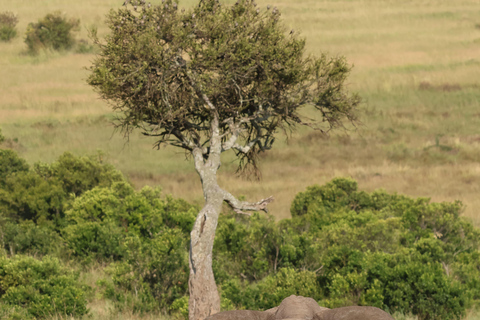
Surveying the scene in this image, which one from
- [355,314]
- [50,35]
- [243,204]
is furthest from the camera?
[50,35]

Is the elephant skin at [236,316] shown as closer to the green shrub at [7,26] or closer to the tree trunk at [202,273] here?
the tree trunk at [202,273]

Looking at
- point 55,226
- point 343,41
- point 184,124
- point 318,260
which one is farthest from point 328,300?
point 343,41

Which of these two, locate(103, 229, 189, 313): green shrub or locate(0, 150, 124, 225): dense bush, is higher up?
locate(103, 229, 189, 313): green shrub

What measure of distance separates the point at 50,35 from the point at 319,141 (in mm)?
33928

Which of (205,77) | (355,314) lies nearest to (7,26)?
(205,77)

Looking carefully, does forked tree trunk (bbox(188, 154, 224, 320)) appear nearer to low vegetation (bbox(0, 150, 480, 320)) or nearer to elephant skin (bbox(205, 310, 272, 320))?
low vegetation (bbox(0, 150, 480, 320))

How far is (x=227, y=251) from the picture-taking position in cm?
2014

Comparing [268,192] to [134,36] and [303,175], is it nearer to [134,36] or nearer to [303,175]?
[303,175]

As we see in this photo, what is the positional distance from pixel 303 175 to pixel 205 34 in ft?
91.0

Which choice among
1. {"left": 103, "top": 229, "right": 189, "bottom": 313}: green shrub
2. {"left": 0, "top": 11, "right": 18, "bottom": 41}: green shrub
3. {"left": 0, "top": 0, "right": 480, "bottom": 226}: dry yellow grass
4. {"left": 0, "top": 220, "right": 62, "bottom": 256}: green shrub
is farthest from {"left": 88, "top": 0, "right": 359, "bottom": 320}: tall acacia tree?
{"left": 0, "top": 11, "right": 18, "bottom": 41}: green shrub

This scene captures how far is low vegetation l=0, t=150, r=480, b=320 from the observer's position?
625 inches

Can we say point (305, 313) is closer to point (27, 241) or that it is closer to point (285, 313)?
point (285, 313)

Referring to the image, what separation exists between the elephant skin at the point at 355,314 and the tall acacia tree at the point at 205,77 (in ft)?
14.7

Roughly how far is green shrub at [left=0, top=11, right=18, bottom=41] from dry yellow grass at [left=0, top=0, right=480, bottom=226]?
1356 mm
